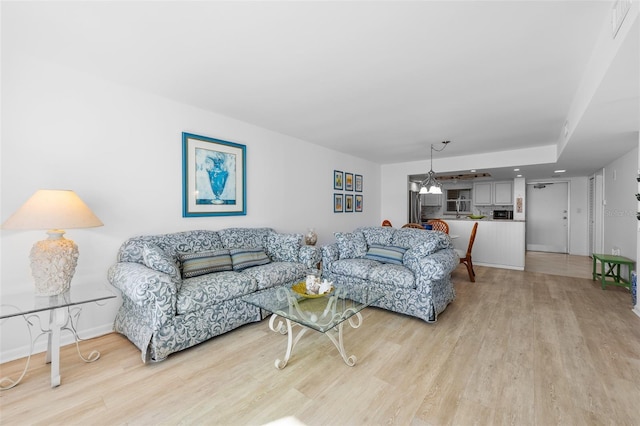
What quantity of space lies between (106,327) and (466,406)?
3.10 m

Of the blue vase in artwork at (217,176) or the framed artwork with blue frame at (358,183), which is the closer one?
the blue vase in artwork at (217,176)

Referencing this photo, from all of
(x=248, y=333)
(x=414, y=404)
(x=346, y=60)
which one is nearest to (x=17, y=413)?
(x=248, y=333)

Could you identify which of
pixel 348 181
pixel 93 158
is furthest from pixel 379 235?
pixel 93 158

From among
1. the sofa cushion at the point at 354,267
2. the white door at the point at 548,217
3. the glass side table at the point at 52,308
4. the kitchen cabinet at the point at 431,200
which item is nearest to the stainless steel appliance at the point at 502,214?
the white door at the point at 548,217

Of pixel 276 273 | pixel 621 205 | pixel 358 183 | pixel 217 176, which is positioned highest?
pixel 358 183

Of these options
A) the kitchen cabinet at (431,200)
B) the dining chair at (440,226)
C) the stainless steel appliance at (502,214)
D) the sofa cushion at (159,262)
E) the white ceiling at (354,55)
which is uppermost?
the white ceiling at (354,55)

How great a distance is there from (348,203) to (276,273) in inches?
127

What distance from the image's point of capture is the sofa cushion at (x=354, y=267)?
3.27 meters

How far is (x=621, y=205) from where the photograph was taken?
4.27 metres

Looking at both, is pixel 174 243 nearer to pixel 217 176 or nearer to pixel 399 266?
pixel 217 176

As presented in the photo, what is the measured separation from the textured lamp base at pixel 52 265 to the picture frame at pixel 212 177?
1.23 meters

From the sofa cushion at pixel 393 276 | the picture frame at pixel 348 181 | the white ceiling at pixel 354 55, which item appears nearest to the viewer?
the white ceiling at pixel 354 55

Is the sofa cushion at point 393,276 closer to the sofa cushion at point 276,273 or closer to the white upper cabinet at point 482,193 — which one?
the sofa cushion at point 276,273

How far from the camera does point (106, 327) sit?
2.61 meters
